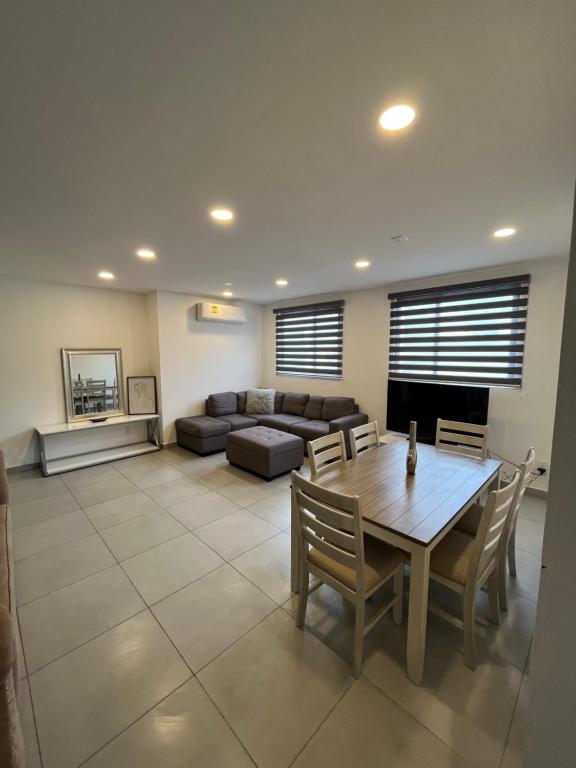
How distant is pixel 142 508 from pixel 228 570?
1372mm

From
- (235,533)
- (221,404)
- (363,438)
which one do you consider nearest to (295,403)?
(221,404)

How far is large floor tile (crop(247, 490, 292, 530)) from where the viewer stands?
9.30ft

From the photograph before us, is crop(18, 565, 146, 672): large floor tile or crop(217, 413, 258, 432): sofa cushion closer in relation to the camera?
crop(18, 565, 146, 672): large floor tile

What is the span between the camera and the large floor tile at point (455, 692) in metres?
1.24

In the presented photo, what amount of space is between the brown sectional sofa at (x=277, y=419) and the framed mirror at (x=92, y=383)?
107cm

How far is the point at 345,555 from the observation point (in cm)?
146

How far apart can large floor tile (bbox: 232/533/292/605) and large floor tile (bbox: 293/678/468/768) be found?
684 millimetres

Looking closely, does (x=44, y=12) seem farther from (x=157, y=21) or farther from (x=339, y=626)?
(x=339, y=626)

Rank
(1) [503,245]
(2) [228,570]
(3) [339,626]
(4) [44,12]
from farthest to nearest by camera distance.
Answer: (1) [503,245]
(2) [228,570]
(3) [339,626]
(4) [44,12]

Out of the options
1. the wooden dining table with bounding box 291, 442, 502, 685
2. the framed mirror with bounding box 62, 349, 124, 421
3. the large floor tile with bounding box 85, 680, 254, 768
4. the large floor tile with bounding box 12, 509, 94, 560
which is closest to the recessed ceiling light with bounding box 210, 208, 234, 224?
the wooden dining table with bounding box 291, 442, 502, 685

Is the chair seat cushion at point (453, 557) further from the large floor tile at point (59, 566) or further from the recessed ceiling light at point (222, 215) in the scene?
the recessed ceiling light at point (222, 215)

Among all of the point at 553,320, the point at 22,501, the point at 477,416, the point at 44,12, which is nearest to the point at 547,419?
the point at 477,416

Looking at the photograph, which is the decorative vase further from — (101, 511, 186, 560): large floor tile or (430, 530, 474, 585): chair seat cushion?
(101, 511, 186, 560): large floor tile

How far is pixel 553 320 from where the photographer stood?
3.15 metres
